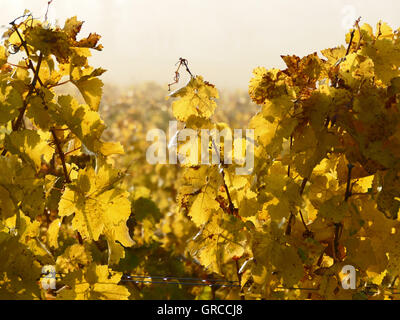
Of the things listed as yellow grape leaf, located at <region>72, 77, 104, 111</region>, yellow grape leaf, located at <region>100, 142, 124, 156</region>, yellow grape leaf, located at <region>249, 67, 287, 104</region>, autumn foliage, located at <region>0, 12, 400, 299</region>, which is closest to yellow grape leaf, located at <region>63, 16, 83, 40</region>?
autumn foliage, located at <region>0, 12, 400, 299</region>

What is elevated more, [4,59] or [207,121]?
[4,59]

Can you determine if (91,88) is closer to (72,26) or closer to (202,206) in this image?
(72,26)

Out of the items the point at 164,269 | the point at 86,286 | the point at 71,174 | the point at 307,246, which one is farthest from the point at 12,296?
the point at 164,269

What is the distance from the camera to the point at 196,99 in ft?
4.35

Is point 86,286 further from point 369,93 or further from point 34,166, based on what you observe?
point 369,93

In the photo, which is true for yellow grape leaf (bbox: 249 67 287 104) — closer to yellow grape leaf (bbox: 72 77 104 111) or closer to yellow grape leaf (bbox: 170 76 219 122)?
yellow grape leaf (bbox: 170 76 219 122)

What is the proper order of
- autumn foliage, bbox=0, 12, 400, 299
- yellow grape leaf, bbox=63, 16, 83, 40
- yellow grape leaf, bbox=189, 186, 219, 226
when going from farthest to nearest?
yellow grape leaf, bbox=189, 186, 219, 226
yellow grape leaf, bbox=63, 16, 83, 40
autumn foliage, bbox=0, 12, 400, 299

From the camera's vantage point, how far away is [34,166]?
3.67 feet

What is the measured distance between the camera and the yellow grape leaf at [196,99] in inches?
52.1

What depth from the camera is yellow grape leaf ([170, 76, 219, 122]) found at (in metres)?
1.32

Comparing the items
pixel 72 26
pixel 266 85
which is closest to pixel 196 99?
pixel 266 85

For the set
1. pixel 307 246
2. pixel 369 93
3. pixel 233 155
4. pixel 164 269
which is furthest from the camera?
pixel 164 269

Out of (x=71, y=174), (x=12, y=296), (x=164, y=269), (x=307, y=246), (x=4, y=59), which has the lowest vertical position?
(x=164, y=269)
